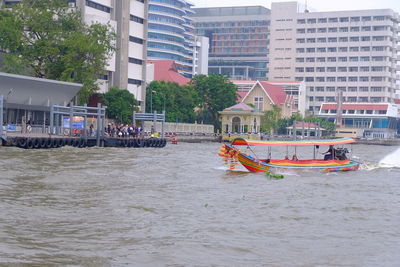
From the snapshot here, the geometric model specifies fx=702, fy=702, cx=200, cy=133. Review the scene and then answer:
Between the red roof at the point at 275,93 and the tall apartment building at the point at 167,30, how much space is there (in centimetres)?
3166

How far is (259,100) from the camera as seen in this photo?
120 m

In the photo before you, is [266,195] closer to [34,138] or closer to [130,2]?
[34,138]

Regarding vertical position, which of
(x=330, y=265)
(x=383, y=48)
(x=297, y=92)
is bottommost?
(x=330, y=265)

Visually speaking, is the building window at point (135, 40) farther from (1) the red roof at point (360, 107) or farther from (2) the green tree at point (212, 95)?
(1) the red roof at point (360, 107)

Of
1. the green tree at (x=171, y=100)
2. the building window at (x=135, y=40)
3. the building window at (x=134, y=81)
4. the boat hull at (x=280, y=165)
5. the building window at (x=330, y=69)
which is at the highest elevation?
the building window at (x=330, y=69)

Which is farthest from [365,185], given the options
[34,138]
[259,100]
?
[259,100]

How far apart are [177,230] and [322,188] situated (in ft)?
39.3

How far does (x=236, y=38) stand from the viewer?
192 metres

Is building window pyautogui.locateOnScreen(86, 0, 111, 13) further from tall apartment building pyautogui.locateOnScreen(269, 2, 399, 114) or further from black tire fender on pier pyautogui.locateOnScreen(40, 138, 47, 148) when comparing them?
tall apartment building pyautogui.locateOnScreen(269, 2, 399, 114)

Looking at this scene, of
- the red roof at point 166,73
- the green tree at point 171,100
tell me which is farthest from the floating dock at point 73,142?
the red roof at point 166,73

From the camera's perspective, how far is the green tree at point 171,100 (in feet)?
294

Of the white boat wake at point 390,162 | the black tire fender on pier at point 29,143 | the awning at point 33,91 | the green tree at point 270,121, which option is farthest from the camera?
the green tree at point 270,121

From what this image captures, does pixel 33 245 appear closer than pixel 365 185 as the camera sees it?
Yes

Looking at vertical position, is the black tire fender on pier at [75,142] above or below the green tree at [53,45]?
below
